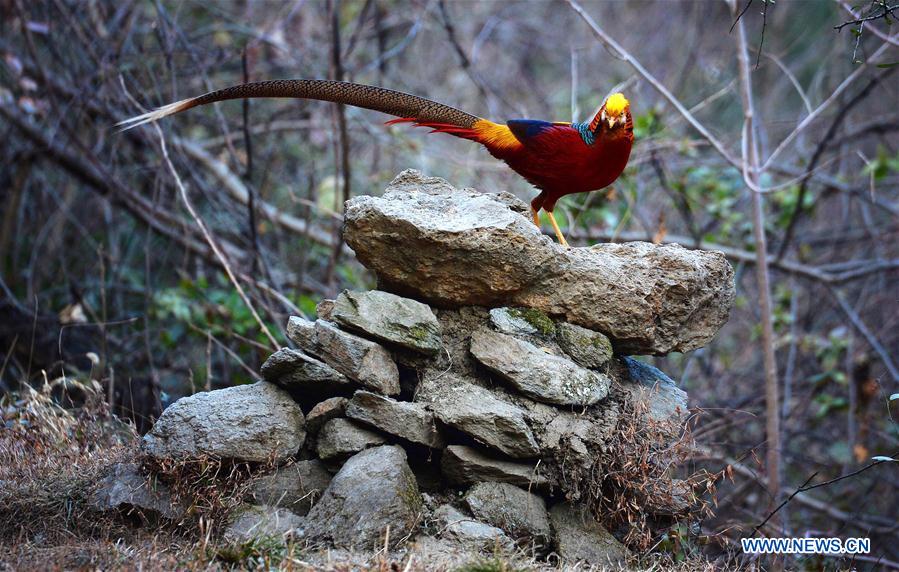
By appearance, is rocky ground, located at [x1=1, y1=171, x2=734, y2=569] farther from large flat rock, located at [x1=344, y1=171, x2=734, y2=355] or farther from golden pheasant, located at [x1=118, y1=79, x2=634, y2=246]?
golden pheasant, located at [x1=118, y1=79, x2=634, y2=246]

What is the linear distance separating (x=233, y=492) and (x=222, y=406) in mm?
326

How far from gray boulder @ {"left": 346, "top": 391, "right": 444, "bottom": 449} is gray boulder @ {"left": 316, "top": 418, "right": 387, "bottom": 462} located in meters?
0.05

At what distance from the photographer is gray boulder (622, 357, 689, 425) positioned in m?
3.54

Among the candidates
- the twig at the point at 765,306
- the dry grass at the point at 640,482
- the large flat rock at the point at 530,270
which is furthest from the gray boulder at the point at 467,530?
the twig at the point at 765,306

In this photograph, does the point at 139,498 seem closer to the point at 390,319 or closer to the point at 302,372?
the point at 302,372

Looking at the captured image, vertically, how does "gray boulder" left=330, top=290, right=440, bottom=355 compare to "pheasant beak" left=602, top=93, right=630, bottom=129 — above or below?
below

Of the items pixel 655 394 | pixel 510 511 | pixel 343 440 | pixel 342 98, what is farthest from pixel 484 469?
pixel 342 98

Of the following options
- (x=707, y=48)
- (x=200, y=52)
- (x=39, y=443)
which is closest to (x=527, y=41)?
(x=707, y=48)

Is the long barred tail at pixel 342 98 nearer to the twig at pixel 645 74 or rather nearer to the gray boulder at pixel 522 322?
the gray boulder at pixel 522 322

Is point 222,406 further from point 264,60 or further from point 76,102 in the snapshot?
point 264,60

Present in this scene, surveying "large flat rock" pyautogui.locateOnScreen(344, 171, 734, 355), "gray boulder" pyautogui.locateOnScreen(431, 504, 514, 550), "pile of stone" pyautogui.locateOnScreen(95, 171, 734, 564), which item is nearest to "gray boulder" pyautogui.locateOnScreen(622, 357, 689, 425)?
"pile of stone" pyautogui.locateOnScreen(95, 171, 734, 564)

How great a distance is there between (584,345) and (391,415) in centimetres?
88

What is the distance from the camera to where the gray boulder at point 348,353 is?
10.8 feet

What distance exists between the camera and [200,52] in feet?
26.2
